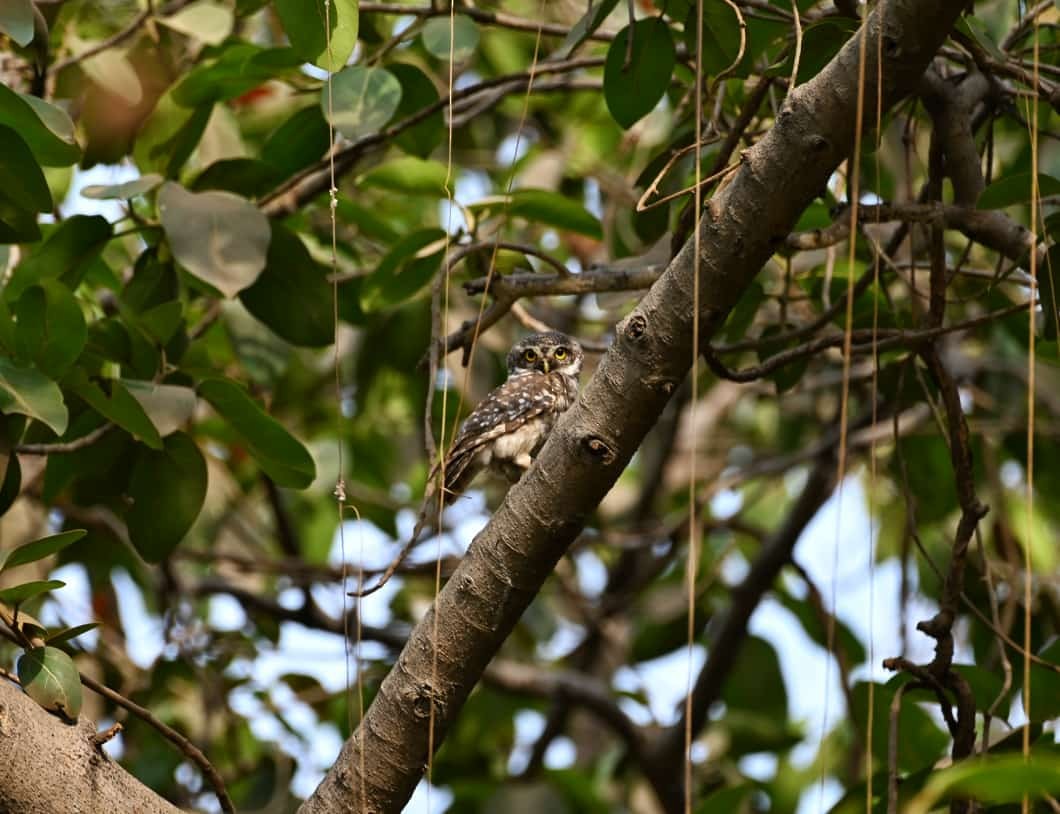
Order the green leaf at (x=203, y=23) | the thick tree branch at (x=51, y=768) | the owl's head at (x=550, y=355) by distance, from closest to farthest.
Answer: the thick tree branch at (x=51, y=768) → the green leaf at (x=203, y=23) → the owl's head at (x=550, y=355)

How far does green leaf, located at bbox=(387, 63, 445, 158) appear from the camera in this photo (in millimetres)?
3980

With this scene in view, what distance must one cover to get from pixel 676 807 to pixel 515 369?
6.48ft

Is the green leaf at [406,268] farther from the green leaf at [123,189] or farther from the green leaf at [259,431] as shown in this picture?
the green leaf at [259,431]

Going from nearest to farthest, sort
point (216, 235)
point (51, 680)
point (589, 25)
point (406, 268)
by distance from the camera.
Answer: point (51, 680) < point (589, 25) < point (216, 235) < point (406, 268)

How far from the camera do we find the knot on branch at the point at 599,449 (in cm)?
233

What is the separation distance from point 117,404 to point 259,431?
372 millimetres

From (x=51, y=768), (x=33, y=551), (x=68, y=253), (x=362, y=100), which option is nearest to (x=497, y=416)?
(x=362, y=100)

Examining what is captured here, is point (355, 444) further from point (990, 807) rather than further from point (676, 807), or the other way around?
point (990, 807)

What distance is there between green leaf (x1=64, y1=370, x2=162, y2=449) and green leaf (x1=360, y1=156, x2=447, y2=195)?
1.40 meters

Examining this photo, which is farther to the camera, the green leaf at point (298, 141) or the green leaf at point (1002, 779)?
the green leaf at point (298, 141)

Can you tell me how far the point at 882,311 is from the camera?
3920 millimetres

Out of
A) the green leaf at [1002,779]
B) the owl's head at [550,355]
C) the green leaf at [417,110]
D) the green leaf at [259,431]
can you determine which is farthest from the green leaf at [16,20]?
the owl's head at [550,355]

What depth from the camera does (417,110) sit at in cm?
411

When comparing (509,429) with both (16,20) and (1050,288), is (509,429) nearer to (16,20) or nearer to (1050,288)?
(1050,288)
